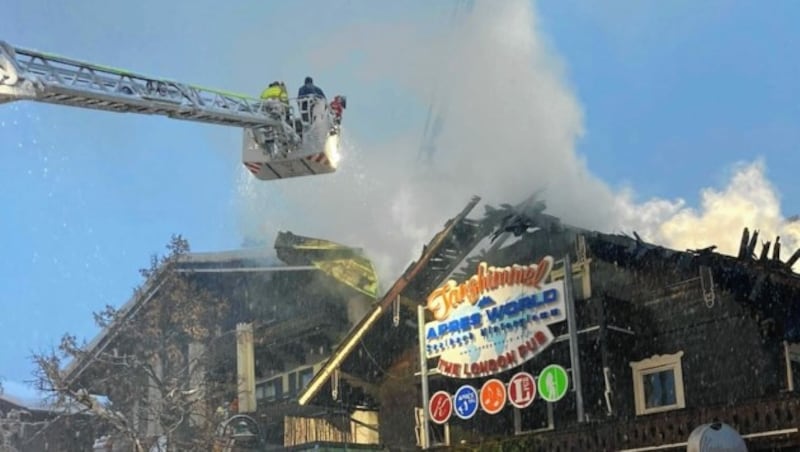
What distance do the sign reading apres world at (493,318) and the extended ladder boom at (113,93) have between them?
687cm

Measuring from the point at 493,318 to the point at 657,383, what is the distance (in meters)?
3.65

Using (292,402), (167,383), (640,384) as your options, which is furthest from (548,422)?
(167,383)

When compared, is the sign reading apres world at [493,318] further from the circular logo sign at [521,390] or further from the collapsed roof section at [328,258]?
the collapsed roof section at [328,258]

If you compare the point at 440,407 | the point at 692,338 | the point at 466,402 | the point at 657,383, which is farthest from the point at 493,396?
the point at 692,338

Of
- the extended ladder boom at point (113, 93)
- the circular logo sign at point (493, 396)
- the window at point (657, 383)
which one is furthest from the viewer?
the circular logo sign at point (493, 396)

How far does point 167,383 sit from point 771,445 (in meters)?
14.9

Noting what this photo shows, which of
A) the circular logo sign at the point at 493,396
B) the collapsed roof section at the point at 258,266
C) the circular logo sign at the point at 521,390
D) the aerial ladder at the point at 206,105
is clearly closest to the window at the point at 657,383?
the circular logo sign at the point at 521,390

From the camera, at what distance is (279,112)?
17500 mm

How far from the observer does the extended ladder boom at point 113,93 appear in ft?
43.3

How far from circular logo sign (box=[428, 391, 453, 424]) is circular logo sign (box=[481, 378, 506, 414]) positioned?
107cm

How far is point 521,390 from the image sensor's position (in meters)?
21.0

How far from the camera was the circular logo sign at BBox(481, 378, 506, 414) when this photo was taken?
2134 cm

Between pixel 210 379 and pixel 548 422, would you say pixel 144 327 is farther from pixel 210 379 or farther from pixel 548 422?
pixel 548 422

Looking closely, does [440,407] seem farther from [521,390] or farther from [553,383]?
[553,383]
